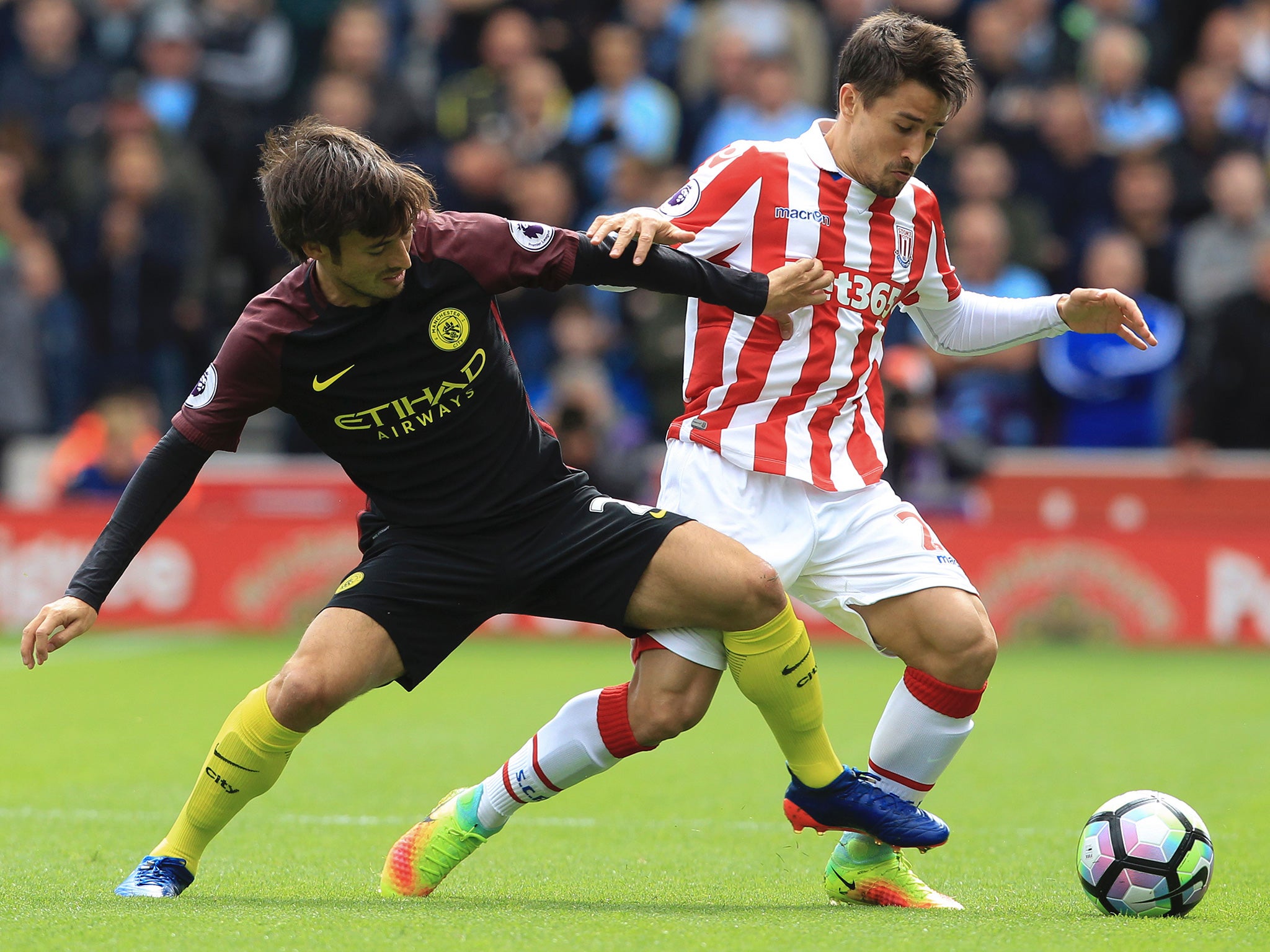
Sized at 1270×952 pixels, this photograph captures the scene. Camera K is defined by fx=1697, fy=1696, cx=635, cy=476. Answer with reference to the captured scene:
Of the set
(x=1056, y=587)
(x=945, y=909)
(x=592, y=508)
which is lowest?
(x=1056, y=587)

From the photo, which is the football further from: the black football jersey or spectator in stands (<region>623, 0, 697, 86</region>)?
spectator in stands (<region>623, 0, 697, 86</region>)

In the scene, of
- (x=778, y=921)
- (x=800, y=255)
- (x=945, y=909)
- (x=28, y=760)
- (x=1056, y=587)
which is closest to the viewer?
(x=778, y=921)

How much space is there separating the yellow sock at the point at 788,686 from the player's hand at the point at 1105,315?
117 cm

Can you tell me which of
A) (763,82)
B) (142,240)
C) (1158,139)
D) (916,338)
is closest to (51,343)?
(142,240)

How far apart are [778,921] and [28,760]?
4051 millimetres

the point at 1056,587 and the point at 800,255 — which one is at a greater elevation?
the point at 800,255

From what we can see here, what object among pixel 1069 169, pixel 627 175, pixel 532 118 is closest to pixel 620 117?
pixel 532 118

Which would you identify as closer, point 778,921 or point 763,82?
point 778,921

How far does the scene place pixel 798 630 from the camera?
172 inches

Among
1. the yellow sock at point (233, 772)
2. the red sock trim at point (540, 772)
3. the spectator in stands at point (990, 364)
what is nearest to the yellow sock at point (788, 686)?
the red sock trim at point (540, 772)

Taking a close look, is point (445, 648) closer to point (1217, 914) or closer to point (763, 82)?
point (1217, 914)

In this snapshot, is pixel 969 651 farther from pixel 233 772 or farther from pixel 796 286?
pixel 233 772

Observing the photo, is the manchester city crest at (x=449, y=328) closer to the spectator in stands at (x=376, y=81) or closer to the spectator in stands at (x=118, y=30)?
the spectator in stands at (x=376, y=81)

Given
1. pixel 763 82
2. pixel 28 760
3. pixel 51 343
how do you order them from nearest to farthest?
pixel 28 760 → pixel 763 82 → pixel 51 343
